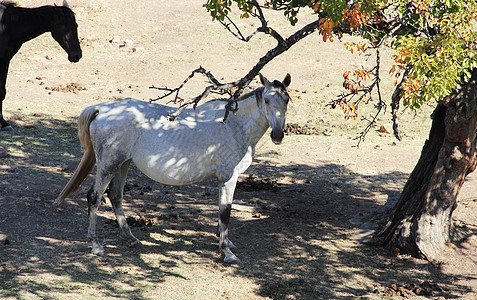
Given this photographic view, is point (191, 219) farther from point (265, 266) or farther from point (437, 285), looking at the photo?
point (437, 285)

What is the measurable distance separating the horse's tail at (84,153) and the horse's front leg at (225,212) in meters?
1.85

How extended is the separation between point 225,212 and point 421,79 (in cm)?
300

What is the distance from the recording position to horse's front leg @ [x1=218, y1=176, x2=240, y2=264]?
→ 6.43m

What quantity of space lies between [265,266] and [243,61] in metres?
12.7

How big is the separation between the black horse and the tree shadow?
222cm

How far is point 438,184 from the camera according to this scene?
6.84 metres

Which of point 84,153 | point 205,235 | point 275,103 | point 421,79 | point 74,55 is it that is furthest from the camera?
point 74,55

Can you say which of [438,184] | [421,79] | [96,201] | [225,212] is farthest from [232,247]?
[421,79]

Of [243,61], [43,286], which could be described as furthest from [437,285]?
[243,61]

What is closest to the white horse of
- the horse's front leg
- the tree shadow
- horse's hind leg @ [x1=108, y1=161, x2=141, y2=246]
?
the horse's front leg

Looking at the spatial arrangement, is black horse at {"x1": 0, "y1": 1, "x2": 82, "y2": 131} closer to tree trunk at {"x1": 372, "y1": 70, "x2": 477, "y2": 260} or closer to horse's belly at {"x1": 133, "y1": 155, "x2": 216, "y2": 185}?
horse's belly at {"x1": 133, "y1": 155, "x2": 216, "y2": 185}

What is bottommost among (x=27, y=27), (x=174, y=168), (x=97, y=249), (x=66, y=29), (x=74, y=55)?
(x=97, y=249)

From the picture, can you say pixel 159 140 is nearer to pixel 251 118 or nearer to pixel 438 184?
pixel 251 118

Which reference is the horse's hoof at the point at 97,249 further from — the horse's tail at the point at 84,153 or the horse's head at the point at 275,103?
the horse's head at the point at 275,103
